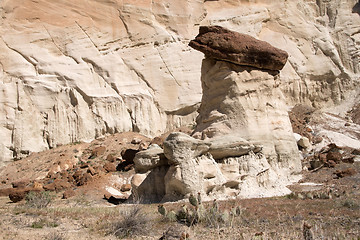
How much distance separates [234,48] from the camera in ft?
49.6

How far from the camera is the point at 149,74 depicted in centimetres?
2941

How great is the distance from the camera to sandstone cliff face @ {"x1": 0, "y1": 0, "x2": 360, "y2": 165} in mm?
26000

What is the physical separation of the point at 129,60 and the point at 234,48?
15504mm

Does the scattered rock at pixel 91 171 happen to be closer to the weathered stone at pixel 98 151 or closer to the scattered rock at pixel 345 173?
the weathered stone at pixel 98 151

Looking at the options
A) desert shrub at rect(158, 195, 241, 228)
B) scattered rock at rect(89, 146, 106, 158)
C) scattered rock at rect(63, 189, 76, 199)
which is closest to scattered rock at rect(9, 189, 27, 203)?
scattered rock at rect(63, 189, 76, 199)

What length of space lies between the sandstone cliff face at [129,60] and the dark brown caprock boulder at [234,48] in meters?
12.8

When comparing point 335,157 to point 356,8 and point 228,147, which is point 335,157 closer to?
point 228,147

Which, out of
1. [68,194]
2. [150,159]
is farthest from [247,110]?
[68,194]

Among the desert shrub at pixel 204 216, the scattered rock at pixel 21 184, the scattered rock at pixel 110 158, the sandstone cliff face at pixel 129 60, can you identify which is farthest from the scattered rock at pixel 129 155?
the desert shrub at pixel 204 216

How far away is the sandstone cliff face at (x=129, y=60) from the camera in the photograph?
26.0m

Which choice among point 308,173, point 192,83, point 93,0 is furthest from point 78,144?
point 308,173

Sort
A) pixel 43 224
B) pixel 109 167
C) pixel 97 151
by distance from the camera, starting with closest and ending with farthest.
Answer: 1. pixel 43 224
2. pixel 109 167
3. pixel 97 151

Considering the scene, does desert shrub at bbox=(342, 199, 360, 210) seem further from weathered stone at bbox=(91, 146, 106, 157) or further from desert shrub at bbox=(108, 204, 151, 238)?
weathered stone at bbox=(91, 146, 106, 157)

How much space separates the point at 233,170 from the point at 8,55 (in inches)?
802
